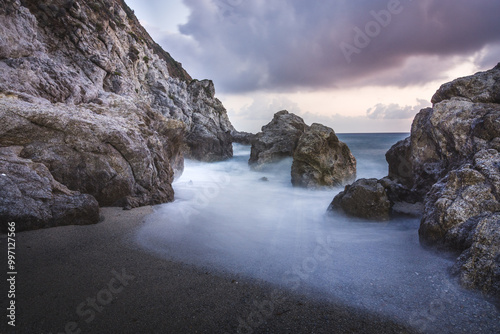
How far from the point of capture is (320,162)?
1341 cm

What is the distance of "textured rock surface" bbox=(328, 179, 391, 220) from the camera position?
6.92m

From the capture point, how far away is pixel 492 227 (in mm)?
3375

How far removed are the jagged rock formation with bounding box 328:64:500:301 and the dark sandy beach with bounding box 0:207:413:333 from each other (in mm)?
1911

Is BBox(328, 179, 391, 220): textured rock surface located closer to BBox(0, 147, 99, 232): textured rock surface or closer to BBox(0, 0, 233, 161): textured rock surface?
BBox(0, 147, 99, 232): textured rock surface

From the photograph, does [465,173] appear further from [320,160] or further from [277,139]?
[277,139]

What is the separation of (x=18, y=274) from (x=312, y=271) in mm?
4330

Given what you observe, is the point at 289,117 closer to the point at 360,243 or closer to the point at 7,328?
the point at 360,243

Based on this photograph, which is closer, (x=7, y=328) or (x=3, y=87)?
(x=7, y=328)

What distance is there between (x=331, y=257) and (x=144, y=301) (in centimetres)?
344

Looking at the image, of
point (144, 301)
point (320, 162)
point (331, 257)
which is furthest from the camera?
point (320, 162)

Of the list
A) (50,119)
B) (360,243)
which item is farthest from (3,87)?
(360,243)

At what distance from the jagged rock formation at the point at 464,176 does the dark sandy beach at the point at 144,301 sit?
1911 mm

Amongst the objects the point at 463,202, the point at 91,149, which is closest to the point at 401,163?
the point at 463,202

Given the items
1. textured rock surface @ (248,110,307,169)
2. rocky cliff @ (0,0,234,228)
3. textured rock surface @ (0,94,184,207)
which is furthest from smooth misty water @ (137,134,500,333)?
textured rock surface @ (248,110,307,169)
